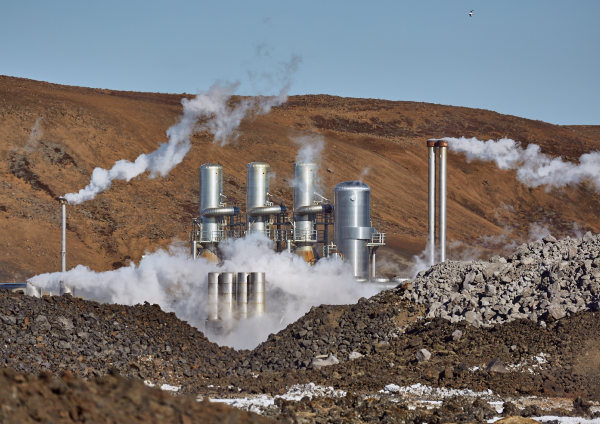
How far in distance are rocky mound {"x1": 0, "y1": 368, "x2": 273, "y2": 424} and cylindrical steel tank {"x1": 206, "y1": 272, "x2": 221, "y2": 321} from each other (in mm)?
26864

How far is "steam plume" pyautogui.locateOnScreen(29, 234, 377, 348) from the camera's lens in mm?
38156

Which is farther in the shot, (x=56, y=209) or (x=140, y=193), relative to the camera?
(x=140, y=193)

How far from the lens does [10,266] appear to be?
188 ft

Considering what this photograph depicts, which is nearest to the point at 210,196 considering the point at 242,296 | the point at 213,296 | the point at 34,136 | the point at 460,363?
the point at 213,296

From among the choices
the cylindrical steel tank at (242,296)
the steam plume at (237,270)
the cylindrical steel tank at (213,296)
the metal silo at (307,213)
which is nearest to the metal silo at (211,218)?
the steam plume at (237,270)

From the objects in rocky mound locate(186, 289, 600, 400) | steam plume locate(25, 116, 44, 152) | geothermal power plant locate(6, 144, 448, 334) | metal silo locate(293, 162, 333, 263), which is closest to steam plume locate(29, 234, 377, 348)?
geothermal power plant locate(6, 144, 448, 334)

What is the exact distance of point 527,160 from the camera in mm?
108938

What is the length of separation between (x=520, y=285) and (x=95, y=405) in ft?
68.0

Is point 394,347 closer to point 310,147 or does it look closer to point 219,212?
point 219,212

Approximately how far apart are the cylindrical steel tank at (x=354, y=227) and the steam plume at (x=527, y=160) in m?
46.1

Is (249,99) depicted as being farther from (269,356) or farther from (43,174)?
(269,356)

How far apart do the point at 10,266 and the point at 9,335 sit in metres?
35.8

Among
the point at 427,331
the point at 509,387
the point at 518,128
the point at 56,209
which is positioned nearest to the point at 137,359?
the point at 427,331

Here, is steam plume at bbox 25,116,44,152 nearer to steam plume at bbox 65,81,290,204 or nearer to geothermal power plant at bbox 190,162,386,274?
steam plume at bbox 65,81,290,204
